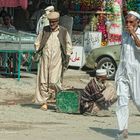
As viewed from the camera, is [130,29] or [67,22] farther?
[67,22]

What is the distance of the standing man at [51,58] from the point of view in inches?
467

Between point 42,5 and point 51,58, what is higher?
point 42,5

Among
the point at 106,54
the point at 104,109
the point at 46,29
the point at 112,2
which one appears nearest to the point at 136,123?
the point at 104,109

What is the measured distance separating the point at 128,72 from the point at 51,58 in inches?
130

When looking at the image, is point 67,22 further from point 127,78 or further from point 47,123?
point 127,78

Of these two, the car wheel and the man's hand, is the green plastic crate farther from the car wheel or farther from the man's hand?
the car wheel

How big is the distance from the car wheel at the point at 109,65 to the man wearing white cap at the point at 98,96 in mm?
7173

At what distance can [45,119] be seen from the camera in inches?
426

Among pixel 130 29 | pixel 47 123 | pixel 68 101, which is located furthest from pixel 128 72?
pixel 68 101

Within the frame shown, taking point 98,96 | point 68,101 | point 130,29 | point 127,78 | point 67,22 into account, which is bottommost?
point 68,101

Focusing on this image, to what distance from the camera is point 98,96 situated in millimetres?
11242

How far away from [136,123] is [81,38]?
405 inches

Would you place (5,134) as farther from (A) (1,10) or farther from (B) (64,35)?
(A) (1,10)

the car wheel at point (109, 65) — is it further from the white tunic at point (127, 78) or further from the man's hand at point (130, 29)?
the man's hand at point (130, 29)
